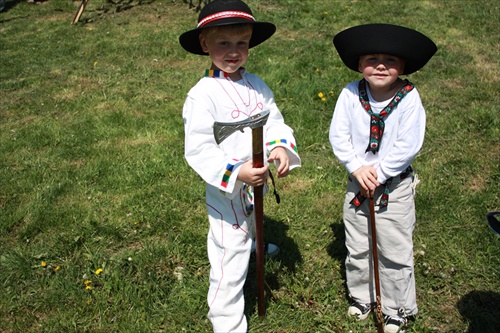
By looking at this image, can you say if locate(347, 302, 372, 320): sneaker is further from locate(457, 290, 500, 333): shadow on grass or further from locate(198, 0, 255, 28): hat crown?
locate(198, 0, 255, 28): hat crown

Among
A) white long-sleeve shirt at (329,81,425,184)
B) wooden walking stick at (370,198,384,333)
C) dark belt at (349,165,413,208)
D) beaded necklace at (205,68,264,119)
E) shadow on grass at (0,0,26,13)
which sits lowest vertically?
shadow on grass at (0,0,26,13)

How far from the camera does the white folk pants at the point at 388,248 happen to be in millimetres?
3086

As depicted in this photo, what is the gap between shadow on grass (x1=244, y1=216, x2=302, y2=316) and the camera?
364cm

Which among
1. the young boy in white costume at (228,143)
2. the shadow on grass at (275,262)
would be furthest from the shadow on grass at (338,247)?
the young boy in white costume at (228,143)

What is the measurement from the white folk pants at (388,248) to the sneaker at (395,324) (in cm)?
4

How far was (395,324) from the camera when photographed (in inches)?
130

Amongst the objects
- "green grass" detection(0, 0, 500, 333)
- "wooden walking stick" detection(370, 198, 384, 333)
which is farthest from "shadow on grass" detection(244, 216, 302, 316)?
"wooden walking stick" detection(370, 198, 384, 333)

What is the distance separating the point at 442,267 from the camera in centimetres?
383

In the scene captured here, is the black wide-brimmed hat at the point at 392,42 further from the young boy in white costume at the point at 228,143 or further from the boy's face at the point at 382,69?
the young boy in white costume at the point at 228,143

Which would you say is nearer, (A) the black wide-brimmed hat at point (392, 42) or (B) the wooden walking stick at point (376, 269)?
(A) the black wide-brimmed hat at point (392, 42)

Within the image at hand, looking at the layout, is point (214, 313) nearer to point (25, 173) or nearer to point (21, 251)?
point (21, 251)

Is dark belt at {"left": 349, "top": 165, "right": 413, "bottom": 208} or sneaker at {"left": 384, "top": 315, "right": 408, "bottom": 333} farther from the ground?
dark belt at {"left": 349, "top": 165, "right": 413, "bottom": 208}

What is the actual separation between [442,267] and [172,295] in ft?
6.76

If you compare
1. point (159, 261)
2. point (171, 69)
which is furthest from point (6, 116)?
point (159, 261)
